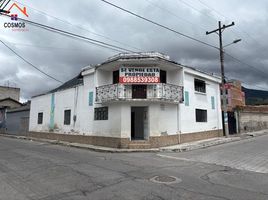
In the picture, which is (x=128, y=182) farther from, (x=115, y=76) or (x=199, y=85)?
(x=199, y=85)

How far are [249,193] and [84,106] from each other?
1668 centimetres

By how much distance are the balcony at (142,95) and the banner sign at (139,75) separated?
0.45 m

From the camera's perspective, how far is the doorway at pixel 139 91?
18625 mm

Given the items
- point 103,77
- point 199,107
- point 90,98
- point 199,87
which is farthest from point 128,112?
point 199,87

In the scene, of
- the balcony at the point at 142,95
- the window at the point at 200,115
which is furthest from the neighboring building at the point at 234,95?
the balcony at the point at 142,95

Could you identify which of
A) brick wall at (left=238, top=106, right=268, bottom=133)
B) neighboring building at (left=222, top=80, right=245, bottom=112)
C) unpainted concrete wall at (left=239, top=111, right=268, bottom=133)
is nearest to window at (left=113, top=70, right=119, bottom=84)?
brick wall at (left=238, top=106, right=268, bottom=133)

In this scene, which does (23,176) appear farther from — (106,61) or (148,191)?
(106,61)

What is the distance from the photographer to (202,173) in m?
9.35

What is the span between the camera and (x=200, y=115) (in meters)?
23.0

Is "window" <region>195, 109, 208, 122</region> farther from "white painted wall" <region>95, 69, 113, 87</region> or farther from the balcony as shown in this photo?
"white painted wall" <region>95, 69, 113, 87</region>

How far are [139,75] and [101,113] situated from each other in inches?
170

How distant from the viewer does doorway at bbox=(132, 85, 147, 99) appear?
61.1 ft

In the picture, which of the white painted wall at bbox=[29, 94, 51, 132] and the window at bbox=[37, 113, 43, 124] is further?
the window at bbox=[37, 113, 43, 124]

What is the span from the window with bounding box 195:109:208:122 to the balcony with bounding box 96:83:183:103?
3.95m
